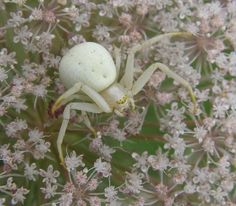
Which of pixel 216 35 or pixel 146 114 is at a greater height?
pixel 216 35

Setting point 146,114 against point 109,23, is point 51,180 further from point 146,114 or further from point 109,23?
point 109,23

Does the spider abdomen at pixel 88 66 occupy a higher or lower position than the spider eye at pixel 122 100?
higher

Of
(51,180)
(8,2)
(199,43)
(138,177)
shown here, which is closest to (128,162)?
(138,177)

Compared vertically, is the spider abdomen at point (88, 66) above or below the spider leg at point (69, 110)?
above

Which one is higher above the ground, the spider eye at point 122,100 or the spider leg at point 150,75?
the spider leg at point 150,75

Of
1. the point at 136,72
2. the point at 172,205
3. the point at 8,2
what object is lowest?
the point at 172,205
